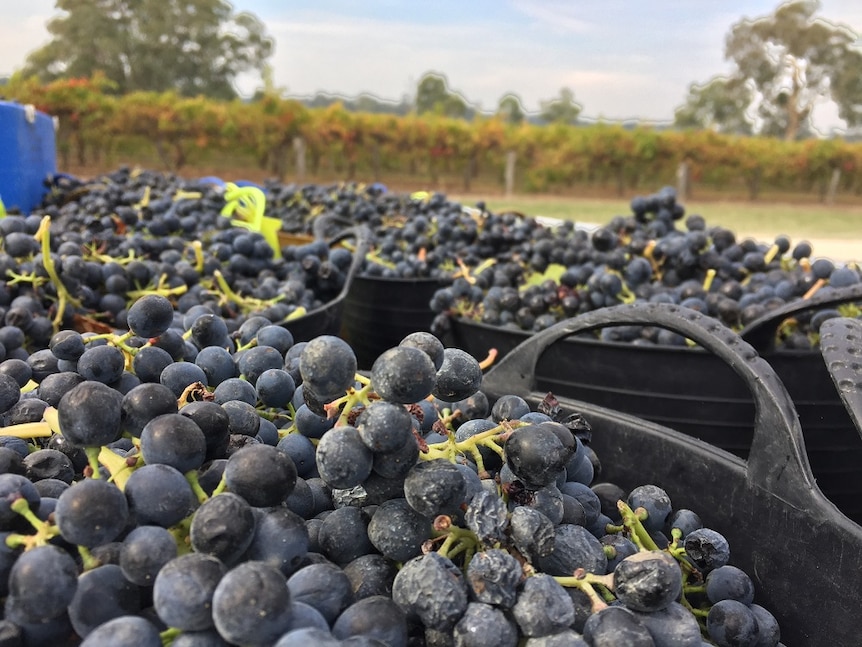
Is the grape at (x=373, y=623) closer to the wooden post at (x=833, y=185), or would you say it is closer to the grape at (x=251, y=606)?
the grape at (x=251, y=606)

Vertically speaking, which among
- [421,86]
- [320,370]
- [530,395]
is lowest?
[530,395]

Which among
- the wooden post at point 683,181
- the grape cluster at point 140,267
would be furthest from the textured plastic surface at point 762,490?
the wooden post at point 683,181

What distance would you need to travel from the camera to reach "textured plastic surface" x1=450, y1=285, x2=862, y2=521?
5.40 ft

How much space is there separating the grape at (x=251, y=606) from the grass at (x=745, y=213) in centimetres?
1049

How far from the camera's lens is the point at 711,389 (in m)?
1.65

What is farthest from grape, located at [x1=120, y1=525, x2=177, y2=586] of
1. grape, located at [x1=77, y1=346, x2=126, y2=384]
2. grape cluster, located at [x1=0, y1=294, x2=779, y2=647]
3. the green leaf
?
the green leaf

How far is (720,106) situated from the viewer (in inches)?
1633

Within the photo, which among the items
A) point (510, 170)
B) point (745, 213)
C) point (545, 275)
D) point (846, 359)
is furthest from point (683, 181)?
point (846, 359)

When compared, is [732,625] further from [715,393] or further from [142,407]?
[715,393]

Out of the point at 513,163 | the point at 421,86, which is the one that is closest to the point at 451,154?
the point at 513,163

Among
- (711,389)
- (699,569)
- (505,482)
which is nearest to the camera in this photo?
(505,482)

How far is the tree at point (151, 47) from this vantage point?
29.1 meters

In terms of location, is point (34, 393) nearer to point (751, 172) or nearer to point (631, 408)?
point (631, 408)

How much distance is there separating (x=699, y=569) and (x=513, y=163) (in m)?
20.5
